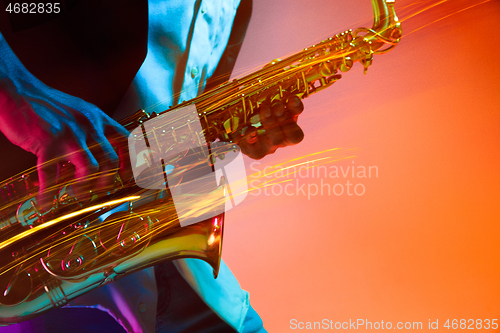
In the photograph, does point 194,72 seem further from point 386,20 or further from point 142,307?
point 142,307

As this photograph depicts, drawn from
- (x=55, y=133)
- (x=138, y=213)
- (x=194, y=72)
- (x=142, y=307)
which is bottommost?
(x=142, y=307)

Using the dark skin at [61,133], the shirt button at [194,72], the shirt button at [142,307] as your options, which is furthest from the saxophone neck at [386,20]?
the shirt button at [142,307]

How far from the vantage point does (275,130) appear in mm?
914

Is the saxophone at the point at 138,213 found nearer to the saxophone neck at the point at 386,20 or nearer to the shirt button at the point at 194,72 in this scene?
the saxophone neck at the point at 386,20

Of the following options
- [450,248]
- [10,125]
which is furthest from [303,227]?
[10,125]

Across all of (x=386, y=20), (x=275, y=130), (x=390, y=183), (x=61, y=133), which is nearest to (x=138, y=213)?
(x=61, y=133)

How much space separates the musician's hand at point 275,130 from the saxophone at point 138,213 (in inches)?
1.2

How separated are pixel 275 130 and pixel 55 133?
0.64m

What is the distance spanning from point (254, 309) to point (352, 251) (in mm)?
430

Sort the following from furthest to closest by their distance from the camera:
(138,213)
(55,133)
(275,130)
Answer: (275,130) → (138,213) → (55,133)

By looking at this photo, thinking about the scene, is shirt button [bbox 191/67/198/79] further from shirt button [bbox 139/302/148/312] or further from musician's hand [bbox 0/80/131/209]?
shirt button [bbox 139/302/148/312]

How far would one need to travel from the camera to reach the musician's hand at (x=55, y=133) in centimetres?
67

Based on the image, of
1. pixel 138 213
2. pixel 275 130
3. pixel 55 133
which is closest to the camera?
pixel 55 133

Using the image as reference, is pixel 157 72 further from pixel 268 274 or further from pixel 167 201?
pixel 268 274
